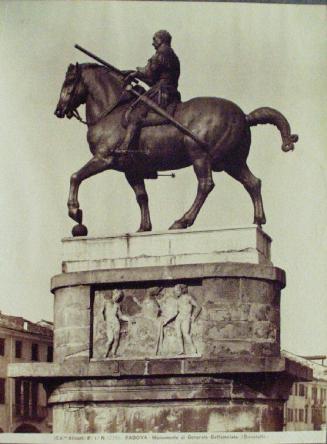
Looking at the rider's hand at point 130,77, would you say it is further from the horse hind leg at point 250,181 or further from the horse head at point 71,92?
the horse hind leg at point 250,181

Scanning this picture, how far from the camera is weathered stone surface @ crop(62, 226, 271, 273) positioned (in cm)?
1909

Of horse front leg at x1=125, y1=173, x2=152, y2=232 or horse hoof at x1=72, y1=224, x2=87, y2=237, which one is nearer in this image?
horse hoof at x1=72, y1=224, x2=87, y2=237

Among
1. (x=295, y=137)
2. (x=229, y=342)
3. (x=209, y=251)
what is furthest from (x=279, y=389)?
(x=295, y=137)

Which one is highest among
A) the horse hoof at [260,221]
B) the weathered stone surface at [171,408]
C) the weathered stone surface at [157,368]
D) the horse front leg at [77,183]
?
the horse front leg at [77,183]

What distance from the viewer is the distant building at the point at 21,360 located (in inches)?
1499

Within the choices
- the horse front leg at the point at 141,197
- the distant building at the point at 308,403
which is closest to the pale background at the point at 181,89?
the horse front leg at the point at 141,197

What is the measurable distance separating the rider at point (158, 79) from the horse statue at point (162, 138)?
0.58ft

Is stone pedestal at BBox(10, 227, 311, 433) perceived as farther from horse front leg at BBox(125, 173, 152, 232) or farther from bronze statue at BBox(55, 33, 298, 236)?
horse front leg at BBox(125, 173, 152, 232)

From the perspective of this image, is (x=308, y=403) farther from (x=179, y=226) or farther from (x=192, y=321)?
(x=192, y=321)

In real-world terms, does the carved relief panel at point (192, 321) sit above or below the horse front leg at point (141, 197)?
below

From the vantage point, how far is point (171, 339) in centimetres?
1884

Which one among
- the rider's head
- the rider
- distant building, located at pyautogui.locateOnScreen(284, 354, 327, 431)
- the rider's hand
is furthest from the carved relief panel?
distant building, located at pyautogui.locateOnScreen(284, 354, 327, 431)

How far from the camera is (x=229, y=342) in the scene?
60.9 feet

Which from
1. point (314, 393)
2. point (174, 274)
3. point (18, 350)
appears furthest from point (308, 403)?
point (174, 274)
